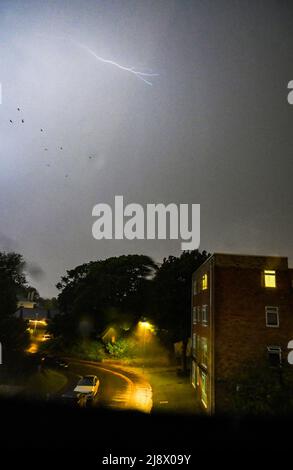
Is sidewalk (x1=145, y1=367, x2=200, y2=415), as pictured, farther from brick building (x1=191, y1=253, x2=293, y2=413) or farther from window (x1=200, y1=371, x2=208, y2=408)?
brick building (x1=191, y1=253, x2=293, y2=413)

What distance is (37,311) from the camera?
87.8 metres

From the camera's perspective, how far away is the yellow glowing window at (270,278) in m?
25.1

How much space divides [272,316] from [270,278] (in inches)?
109

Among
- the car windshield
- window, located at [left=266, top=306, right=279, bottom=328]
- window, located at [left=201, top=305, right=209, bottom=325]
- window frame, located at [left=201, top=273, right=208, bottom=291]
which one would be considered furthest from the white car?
window, located at [left=266, top=306, right=279, bottom=328]

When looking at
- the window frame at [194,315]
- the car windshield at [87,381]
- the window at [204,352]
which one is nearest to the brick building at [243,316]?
the window at [204,352]

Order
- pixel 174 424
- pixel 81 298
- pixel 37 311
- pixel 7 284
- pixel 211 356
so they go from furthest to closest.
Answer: pixel 37 311, pixel 81 298, pixel 7 284, pixel 211 356, pixel 174 424

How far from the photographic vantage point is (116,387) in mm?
29906

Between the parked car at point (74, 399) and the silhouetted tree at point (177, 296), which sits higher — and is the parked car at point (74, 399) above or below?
below

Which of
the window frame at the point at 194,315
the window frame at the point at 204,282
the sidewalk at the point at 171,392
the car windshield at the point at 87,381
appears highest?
the window frame at the point at 204,282

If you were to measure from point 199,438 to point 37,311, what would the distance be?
7761 centimetres

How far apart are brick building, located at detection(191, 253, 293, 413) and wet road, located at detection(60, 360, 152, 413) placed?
492 cm

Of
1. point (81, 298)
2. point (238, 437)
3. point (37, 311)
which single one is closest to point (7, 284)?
point (81, 298)

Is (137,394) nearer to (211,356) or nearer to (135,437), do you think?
(211,356)

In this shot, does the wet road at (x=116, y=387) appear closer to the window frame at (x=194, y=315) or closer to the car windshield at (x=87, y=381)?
the car windshield at (x=87, y=381)
